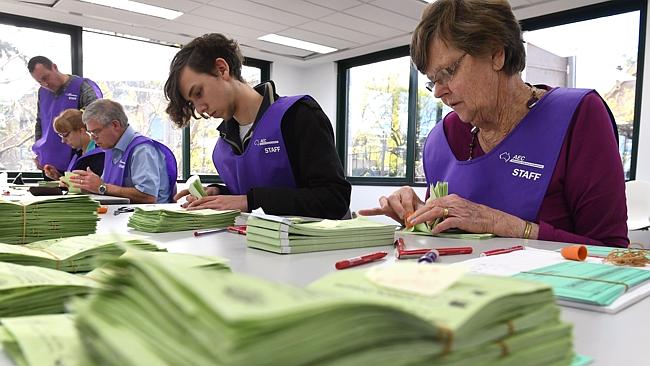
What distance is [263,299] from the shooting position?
0.87 feet

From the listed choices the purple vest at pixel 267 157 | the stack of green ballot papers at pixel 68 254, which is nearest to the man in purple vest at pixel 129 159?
the purple vest at pixel 267 157

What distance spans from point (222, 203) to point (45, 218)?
674mm

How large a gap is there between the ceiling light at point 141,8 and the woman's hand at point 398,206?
4.46 m

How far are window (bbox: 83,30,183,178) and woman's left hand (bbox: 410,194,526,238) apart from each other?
5.35 metres

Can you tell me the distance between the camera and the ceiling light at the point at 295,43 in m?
6.24

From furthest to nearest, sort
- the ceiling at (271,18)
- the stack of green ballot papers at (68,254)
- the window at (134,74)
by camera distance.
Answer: the window at (134,74) → the ceiling at (271,18) → the stack of green ballot papers at (68,254)

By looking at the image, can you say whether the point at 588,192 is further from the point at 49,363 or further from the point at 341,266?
the point at 49,363

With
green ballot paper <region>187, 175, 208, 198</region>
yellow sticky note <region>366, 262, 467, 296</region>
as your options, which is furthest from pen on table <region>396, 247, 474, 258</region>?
green ballot paper <region>187, 175, 208, 198</region>

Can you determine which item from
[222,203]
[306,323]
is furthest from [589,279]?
[222,203]

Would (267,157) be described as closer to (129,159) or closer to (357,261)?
(357,261)

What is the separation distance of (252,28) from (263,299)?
5920mm

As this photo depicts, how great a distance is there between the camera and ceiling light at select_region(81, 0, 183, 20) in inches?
195

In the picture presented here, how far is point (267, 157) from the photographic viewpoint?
79.5 inches

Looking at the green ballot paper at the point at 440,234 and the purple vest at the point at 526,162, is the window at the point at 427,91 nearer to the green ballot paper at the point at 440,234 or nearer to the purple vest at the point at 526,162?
the purple vest at the point at 526,162
